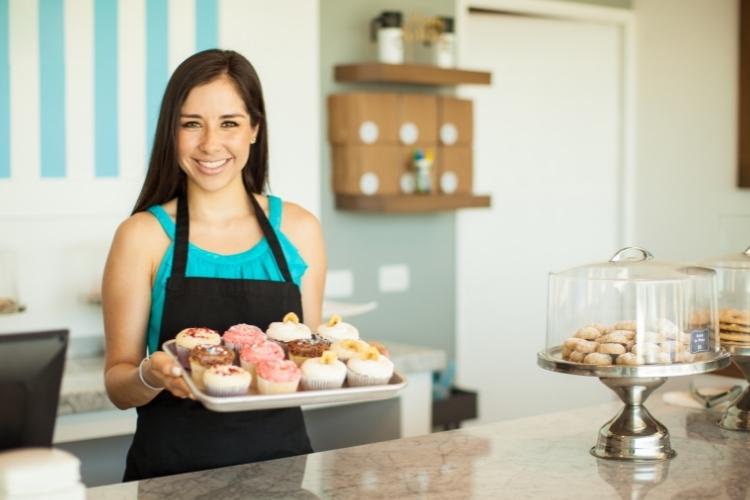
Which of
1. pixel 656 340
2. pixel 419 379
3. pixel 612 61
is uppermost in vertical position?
pixel 612 61

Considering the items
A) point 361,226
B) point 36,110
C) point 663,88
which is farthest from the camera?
point 663,88

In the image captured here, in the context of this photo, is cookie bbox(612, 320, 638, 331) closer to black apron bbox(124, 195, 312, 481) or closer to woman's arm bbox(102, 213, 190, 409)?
black apron bbox(124, 195, 312, 481)

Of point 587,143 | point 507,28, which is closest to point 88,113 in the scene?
point 507,28

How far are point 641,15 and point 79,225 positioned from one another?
2847 mm

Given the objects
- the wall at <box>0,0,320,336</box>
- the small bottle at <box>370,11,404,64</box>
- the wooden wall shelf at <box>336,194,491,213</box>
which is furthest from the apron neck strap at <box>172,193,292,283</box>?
the small bottle at <box>370,11,404,64</box>

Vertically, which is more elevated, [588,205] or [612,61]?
[612,61]

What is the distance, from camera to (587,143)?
16.2ft

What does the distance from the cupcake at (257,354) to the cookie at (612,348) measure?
22.8 inches

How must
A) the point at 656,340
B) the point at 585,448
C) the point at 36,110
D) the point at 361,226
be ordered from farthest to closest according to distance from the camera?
the point at 361,226
the point at 36,110
the point at 585,448
the point at 656,340

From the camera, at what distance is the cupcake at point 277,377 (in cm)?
169

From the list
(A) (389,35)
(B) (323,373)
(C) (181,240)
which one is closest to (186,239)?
(C) (181,240)

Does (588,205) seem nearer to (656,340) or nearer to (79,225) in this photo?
(79,225)

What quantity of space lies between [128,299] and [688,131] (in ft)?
11.4

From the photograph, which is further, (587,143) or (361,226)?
(587,143)
